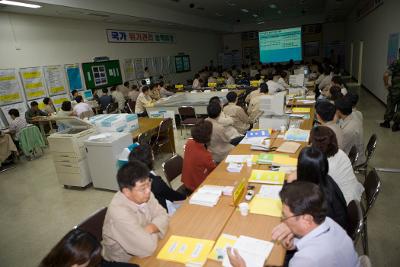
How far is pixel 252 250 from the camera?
160 centimetres

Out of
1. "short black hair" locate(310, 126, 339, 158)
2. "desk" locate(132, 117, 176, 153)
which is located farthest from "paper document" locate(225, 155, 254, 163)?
"desk" locate(132, 117, 176, 153)

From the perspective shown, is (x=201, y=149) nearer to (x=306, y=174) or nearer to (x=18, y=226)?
(x=306, y=174)

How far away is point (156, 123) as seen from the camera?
5.32 m

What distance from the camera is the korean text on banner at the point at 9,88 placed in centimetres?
666

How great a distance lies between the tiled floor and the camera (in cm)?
280

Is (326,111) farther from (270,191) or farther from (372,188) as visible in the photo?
Result: (270,191)

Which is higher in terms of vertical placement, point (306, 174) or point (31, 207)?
point (306, 174)

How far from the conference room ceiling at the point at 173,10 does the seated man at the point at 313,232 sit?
261 inches

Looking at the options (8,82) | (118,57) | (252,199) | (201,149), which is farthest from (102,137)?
(118,57)

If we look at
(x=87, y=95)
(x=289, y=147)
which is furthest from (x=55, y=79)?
(x=289, y=147)

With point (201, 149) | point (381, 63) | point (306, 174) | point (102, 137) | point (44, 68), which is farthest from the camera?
point (381, 63)

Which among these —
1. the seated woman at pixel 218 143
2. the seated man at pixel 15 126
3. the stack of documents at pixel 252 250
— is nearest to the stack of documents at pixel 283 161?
the seated woman at pixel 218 143

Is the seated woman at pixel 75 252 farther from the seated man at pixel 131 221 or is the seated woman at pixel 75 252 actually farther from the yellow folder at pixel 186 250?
the yellow folder at pixel 186 250

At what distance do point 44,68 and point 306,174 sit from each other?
7.86 m
